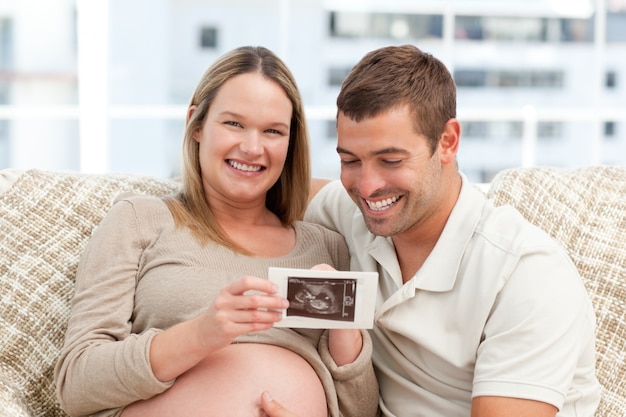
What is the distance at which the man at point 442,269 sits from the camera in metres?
1.84

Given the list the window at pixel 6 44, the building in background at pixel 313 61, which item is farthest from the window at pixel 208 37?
the window at pixel 6 44

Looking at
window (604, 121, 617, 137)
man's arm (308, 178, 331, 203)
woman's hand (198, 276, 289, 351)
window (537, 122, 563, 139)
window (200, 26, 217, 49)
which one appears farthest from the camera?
window (604, 121, 617, 137)

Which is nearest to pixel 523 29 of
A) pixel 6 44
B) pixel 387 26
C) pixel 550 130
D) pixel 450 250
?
pixel 387 26

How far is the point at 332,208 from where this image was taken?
244cm

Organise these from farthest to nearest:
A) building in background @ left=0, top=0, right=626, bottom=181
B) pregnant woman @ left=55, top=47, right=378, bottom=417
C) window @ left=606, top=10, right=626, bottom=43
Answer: window @ left=606, top=10, right=626, bottom=43
building in background @ left=0, top=0, right=626, bottom=181
pregnant woman @ left=55, top=47, right=378, bottom=417

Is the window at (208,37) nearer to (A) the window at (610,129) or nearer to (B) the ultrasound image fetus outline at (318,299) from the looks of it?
(A) the window at (610,129)

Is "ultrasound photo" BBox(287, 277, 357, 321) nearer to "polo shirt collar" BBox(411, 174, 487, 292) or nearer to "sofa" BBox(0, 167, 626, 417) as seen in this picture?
"polo shirt collar" BBox(411, 174, 487, 292)

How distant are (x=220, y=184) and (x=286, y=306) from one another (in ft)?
1.77

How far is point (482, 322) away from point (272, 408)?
487mm

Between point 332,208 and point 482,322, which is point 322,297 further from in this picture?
point 332,208

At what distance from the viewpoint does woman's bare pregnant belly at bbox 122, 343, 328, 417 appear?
1921 millimetres

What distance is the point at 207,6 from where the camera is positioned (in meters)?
18.5

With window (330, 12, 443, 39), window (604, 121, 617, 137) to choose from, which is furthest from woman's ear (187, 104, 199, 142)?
window (604, 121, 617, 137)

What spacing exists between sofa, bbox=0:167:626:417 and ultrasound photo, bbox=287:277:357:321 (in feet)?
2.30
